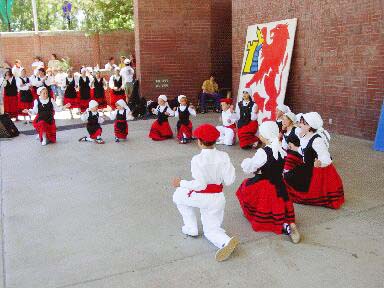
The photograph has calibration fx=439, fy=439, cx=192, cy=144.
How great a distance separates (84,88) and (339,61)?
8045mm

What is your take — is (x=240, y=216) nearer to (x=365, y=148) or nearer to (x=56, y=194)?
(x=56, y=194)

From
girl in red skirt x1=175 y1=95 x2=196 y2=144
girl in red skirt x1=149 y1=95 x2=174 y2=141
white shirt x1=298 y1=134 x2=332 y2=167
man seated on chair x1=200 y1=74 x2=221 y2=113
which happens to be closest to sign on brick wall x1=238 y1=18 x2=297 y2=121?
man seated on chair x1=200 y1=74 x2=221 y2=113

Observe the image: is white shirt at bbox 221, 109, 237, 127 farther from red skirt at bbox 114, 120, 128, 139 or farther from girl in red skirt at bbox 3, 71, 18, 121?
girl in red skirt at bbox 3, 71, 18, 121

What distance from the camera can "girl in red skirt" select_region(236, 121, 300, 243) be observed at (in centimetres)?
465

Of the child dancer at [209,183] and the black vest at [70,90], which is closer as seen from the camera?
the child dancer at [209,183]

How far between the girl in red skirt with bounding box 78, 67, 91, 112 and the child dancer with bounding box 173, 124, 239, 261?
10404 millimetres

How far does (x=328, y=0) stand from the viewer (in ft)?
33.0

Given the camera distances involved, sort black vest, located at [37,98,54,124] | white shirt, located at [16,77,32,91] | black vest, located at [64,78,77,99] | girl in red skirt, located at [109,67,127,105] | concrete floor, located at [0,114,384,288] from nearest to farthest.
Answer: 1. concrete floor, located at [0,114,384,288]
2. black vest, located at [37,98,54,124]
3. white shirt, located at [16,77,32,91]
4. black vest, located at [64,78,77,99]
5. girl in red skirt, located at [109,67,127,105]

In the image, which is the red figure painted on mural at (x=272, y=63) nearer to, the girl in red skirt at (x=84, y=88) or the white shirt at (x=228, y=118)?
the white shirt at (x=228, y=118)

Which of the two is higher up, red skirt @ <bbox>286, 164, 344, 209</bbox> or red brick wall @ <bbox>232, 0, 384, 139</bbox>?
red brick wall @ <bbox>232, 0, 384, 139</bbox>

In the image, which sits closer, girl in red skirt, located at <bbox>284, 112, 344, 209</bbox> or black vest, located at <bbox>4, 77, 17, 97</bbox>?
girl in red skirt, located at <bbox>284, 112, 344, 209</bbox>

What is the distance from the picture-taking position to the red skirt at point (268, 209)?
4812mm

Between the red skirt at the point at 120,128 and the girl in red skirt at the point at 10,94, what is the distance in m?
4.95

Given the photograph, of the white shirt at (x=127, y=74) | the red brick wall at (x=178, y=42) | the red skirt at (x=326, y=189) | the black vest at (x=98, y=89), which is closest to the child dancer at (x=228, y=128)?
the red skirt at (x=326, y=189)
